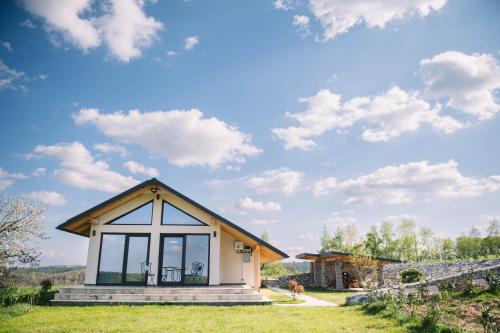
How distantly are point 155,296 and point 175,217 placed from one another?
3.62 m

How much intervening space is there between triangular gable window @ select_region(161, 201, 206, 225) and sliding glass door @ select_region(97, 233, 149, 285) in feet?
3.48

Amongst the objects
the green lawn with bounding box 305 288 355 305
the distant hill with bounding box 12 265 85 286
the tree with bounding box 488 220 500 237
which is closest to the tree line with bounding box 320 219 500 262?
the tree with bounding box 488 220 500 237

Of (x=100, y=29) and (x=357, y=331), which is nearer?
(x=357, y=331)

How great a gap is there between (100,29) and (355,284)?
2566 cm

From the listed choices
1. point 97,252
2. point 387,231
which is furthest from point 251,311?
point 387,231

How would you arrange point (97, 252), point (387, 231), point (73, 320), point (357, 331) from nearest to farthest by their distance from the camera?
point (357, 331) < point (73, 320) < point (97, 252) < point (387, 231)

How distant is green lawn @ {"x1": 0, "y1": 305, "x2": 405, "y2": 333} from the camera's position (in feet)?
24.5

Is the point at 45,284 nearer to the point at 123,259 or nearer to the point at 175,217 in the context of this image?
the point at 123,259

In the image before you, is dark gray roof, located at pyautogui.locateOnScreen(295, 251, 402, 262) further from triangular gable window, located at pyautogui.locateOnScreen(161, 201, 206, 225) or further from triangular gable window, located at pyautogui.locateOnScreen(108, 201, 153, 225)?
triangular gable window, located at pyautogui.locateOnScreen(108, 201, 153, 225)

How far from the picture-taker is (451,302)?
901 cm

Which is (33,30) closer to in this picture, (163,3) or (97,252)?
(163,3)

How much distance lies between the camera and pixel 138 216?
14.0 m

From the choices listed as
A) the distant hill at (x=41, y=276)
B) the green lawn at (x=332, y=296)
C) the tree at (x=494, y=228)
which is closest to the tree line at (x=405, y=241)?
the tree at (x=494, y=228)

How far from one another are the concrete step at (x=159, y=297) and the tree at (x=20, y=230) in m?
3.91
